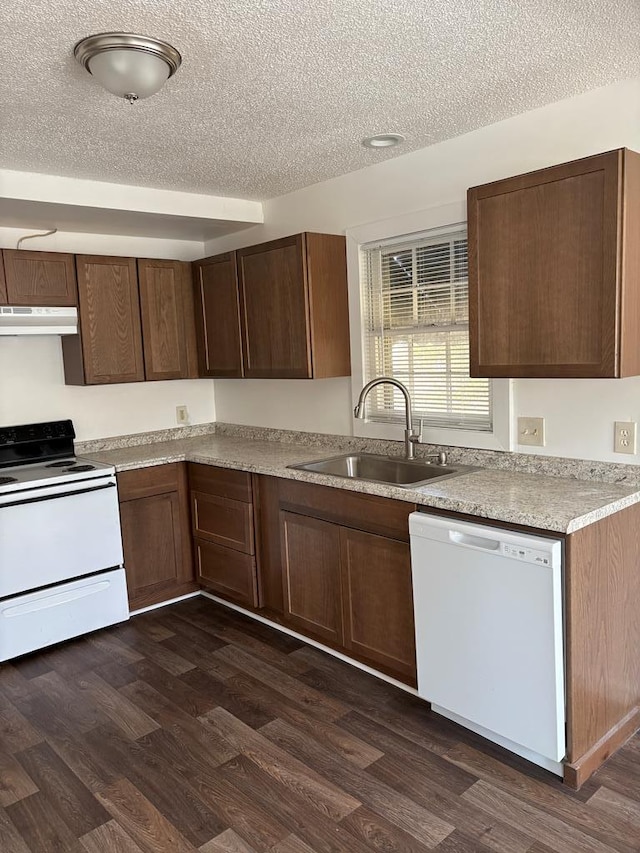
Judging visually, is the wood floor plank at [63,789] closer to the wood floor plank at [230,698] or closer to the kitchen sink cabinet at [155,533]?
the wood floor plank at [230,698]

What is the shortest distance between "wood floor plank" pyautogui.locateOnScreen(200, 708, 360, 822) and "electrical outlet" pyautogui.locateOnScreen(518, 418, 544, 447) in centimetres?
151

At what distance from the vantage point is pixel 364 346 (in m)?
3.39

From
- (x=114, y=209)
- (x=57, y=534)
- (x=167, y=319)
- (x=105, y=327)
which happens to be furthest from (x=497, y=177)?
(x=57, y=534)

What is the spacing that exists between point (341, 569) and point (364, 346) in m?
1.19

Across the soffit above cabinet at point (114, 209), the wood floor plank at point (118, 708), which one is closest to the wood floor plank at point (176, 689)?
the wood floor plank at point (118, 708)

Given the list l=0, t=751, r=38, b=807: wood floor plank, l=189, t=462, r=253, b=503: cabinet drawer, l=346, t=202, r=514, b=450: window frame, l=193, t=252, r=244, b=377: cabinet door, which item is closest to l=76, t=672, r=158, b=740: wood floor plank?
l=0, t=751, r=38, b=807: wood floor plank

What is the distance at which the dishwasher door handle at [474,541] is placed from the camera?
7.05ft

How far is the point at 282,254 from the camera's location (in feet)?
11.0

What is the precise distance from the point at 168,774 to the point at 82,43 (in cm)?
234

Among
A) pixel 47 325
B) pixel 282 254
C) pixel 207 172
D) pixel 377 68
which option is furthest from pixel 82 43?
pixel 47 325

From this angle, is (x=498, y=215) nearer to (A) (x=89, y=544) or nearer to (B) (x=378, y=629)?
(B) (x=378, y=629)

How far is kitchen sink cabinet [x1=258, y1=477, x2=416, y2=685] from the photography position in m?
2.60

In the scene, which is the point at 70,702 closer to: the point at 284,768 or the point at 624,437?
the point at 284,768

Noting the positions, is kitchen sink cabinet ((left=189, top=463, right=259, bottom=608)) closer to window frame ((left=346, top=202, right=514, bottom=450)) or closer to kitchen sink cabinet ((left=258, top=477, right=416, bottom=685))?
kitchen sink cabinet ((left=258, top=477, right=416, bottom=685))
